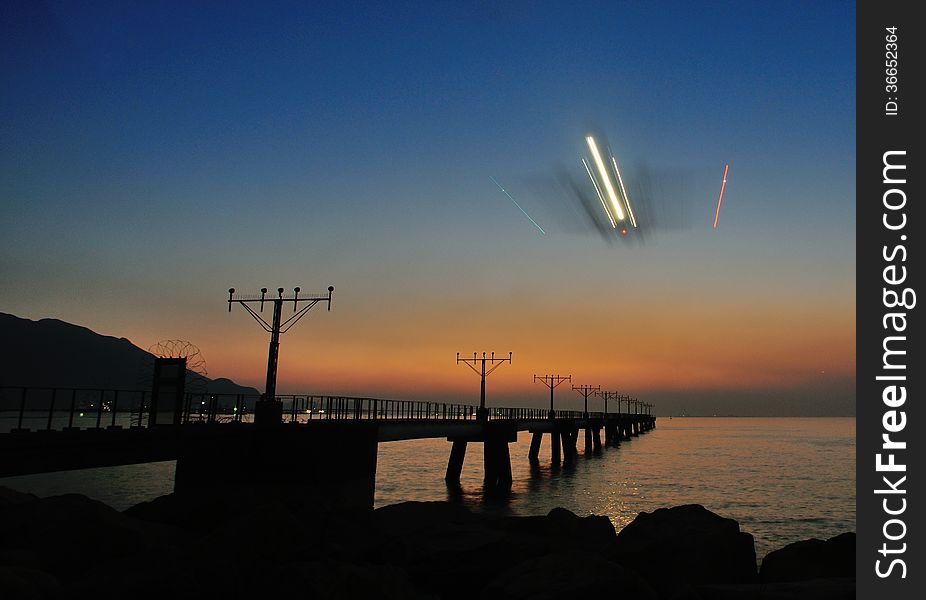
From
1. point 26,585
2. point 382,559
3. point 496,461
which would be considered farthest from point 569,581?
point 496,461

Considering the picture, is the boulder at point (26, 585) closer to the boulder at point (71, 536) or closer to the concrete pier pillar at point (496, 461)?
the boulder at point (71, 536)

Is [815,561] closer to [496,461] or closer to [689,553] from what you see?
[689,553]

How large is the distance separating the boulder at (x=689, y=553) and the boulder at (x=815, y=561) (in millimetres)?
430

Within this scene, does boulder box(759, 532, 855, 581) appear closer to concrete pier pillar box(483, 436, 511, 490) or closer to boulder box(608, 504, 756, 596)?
boulder box(608, 504, 756, 596)

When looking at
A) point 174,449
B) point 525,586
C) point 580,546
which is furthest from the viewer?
point 174,449

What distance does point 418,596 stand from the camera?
8500mm

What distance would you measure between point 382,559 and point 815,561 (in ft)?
24.2

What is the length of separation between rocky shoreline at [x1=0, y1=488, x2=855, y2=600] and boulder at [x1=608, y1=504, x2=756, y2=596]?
0.02 metres

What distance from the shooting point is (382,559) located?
1216 centimetres

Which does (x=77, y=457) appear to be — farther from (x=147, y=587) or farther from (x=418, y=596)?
(x=418, y=596)
